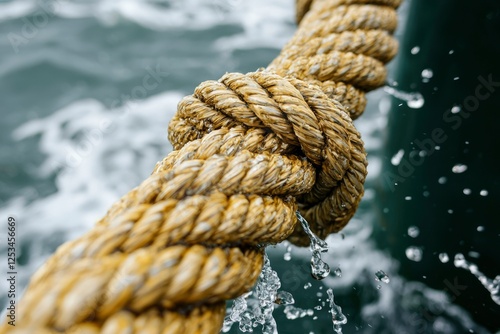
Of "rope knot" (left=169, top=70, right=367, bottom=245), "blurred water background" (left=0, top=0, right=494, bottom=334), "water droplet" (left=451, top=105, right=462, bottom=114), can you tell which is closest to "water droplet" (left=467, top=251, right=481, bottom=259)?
"blurred water background" (left=0, top=0, right=494, bottom=334)

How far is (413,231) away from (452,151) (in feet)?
1.15

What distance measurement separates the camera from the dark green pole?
114cm

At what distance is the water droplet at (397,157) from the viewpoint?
5.25 feet

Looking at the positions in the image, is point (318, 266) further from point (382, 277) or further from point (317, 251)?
point (382, 277)

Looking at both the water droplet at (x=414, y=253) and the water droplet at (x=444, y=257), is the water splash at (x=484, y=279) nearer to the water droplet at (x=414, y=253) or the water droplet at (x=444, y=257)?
the water droplet at (x=444, y=257)

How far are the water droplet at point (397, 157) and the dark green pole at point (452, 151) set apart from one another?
12 mm

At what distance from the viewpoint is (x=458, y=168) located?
4.10 ft

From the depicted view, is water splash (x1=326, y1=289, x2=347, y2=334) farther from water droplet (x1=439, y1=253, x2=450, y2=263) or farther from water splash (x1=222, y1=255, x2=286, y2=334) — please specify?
water droplet (x1=439, y1=253, x2=450, y2=263)

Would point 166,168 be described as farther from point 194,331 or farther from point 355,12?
point 355,12

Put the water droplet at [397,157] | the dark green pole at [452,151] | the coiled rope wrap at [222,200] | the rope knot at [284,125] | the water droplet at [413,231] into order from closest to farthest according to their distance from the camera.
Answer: the coiled rope wrap at [222,200] < the rope knot at [284,125] < the dark green pole at [452,151] < the water droplet at [413,231] < the water droplet at [397,157]

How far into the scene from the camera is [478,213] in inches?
46.9

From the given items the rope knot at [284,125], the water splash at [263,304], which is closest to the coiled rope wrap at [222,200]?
the rope knot at [284,125]

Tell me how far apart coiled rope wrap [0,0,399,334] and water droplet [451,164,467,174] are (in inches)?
14.3

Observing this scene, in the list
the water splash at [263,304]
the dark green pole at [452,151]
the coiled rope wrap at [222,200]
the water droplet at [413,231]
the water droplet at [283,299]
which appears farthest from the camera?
the water droplet at [413,231]
